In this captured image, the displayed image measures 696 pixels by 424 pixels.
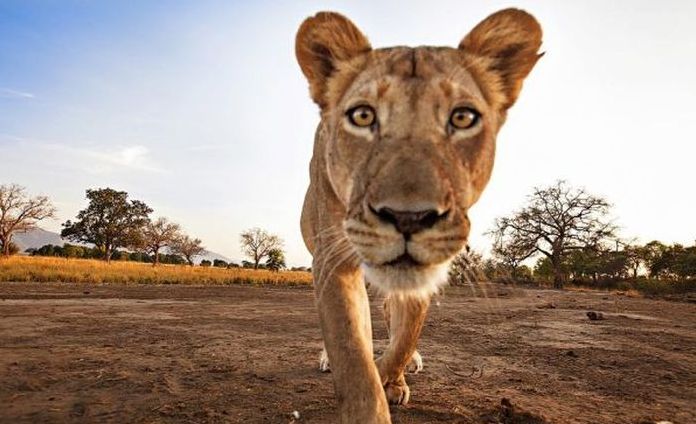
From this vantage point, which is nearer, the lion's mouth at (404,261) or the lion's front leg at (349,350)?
the lion's mouth at (404,261)

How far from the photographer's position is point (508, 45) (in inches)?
138

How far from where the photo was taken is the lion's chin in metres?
2.26

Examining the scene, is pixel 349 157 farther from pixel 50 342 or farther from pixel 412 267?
pixel 50 342

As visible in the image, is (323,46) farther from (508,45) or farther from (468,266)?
(468,266)

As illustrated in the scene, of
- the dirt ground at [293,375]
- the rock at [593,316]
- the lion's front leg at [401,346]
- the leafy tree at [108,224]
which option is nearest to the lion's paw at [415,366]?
the dirt ground at [293,375]

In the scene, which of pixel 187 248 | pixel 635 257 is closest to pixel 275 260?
pixel 187 248

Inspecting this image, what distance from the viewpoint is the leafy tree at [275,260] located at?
88.0m

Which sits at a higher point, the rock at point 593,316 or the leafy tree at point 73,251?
the leafy tree at point 73,251

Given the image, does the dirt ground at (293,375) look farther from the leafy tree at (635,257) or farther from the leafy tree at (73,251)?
the leafy tree at (73,251)

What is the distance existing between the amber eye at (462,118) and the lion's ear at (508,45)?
32.5 inches

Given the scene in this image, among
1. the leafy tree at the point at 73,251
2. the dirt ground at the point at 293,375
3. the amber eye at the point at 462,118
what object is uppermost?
the leafy tree at the point at 73,251

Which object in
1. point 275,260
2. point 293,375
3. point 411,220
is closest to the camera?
point 411,220

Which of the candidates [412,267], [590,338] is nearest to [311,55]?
[412,267]

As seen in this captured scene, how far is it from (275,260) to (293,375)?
85152 millimetres
